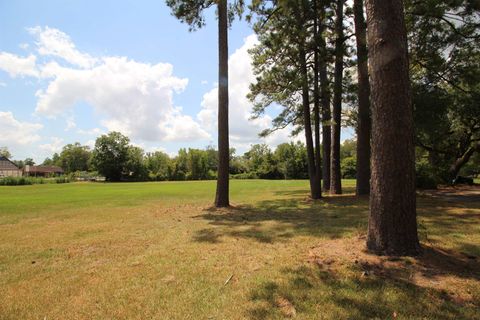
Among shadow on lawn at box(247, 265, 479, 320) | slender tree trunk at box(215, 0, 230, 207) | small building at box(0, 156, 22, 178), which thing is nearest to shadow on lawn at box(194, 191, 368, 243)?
slender tree trunk at box(215, 0, 230, 207)

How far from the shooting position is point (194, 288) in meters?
3.87

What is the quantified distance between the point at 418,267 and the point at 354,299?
1.37 m

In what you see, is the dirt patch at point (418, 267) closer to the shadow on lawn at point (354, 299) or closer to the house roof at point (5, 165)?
the shadow on lawn at point (354, 299)

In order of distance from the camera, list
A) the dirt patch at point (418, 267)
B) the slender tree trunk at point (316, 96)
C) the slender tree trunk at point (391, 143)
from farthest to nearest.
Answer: the slender tree trunk at point (316, 96), the slender tree trunk at point (391, 143), the dirt patch at point (418, 267)

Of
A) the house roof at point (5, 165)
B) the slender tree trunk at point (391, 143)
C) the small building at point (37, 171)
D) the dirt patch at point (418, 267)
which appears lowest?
the dirt patch at point (418, 267)

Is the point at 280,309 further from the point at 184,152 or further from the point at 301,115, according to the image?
the point at 184,152

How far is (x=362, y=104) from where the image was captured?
13203mm

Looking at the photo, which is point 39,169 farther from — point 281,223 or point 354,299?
point 354,299

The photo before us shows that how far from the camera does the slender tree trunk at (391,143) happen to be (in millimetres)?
4652

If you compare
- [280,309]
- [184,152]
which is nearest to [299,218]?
[280,309]

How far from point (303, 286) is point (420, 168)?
18614mm

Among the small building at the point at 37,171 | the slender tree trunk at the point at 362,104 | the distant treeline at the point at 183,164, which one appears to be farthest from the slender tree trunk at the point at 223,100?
the small building at the point at 37,171

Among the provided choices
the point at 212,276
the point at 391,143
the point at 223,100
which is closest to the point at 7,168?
the point at 223,100

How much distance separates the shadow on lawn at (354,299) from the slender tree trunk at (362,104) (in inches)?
399
